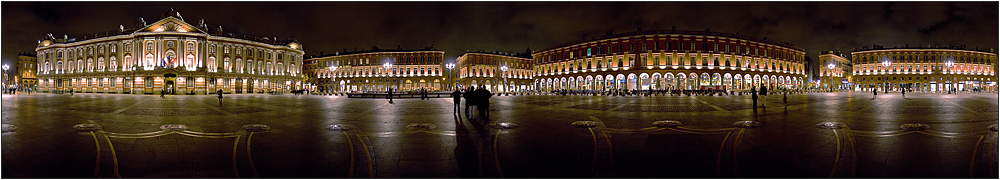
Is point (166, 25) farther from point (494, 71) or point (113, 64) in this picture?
point (494, 71)

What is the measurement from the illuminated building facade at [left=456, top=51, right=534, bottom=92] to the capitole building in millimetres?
33038

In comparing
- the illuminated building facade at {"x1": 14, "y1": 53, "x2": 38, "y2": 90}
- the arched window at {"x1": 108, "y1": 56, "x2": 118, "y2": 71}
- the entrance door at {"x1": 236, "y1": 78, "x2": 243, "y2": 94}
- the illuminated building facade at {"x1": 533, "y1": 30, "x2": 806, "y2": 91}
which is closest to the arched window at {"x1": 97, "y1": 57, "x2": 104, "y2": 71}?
the arched window at {"x1": 108, "y1": 56, "x2": 118, "y2": 71}

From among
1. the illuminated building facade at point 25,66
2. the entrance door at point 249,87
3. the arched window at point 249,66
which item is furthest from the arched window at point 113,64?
the illuminated building facade at point 25,66

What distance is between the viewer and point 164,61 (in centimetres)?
4753

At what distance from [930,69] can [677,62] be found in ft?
204

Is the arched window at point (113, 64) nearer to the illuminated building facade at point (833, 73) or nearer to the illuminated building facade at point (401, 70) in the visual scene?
the illuminated building facade at point (401, 70)

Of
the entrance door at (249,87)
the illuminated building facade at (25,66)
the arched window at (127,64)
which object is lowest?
the entrance door at (249,87)

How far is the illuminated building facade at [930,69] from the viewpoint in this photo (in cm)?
7362

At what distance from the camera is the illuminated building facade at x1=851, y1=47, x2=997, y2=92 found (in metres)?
73.6

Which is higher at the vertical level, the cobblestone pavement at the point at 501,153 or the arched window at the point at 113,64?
the arched window at the point at 113,64

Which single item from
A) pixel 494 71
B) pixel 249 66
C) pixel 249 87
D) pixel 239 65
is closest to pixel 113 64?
pixel 239 65

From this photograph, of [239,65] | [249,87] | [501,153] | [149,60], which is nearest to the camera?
[501,153]

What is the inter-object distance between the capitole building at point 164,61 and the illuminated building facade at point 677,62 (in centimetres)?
4818

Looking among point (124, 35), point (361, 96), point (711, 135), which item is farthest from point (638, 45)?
point (124, 35)
